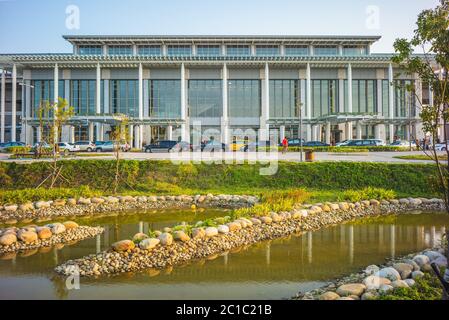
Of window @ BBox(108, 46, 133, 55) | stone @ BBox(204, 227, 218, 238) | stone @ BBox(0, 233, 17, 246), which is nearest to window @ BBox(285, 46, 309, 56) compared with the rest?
window @ BBox(108, 46, 133, 55)

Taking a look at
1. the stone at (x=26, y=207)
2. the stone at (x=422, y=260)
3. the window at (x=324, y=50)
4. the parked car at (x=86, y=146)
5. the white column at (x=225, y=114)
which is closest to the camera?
the stone at (x=422, y=260)

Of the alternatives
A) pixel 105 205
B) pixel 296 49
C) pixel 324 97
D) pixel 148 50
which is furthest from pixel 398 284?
pixel 148 50

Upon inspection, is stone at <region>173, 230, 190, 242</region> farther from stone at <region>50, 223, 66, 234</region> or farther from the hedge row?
the hedge row

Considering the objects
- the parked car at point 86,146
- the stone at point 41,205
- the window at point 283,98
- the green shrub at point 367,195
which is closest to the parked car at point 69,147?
the parked car at point 86,146

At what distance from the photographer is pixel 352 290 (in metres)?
5.98

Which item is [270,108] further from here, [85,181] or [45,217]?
[45,217]

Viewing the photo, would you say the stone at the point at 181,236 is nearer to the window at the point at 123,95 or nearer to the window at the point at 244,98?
the window at the point at 244,98

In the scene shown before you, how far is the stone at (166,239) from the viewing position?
28.3ft

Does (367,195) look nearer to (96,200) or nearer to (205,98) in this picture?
(96,200)

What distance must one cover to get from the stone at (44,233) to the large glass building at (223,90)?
1753 inches

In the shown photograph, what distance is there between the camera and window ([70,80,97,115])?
2200 inches

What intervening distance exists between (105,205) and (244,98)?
45219mm

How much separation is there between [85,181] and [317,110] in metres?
45.7

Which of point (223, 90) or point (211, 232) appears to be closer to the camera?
point (211, 232)
